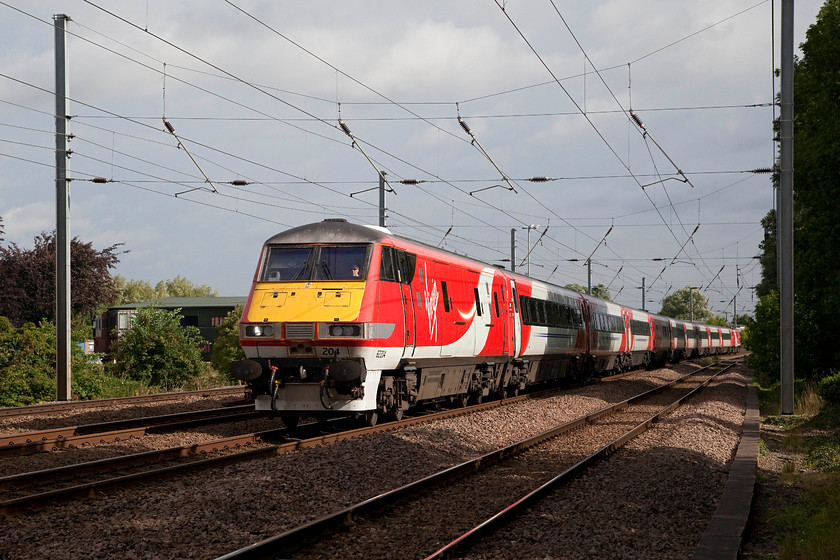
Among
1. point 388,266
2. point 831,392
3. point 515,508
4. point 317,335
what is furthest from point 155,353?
point 515,508

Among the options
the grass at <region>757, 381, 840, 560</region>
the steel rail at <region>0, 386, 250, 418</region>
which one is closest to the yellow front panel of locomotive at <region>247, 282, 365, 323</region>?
the steel rail at <region>0, 386, 250, 418</region>

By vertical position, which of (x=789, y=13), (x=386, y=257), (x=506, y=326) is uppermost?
(x=789, y=13)

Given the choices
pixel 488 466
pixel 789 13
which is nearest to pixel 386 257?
pixel 488 466

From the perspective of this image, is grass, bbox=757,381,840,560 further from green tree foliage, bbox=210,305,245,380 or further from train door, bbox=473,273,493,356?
green tree foliage, bbox=210,305,245,380

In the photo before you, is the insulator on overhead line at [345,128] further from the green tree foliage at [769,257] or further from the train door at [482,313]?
the green tree foliage at [769,257]

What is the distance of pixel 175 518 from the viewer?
8039mm

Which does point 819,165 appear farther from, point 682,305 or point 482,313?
point 682,305

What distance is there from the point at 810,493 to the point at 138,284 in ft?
398

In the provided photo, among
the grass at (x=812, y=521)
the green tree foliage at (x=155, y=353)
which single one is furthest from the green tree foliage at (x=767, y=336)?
the green tree foliage at (x=155, y=353)

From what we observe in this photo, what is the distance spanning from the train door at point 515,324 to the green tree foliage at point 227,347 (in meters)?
15.0

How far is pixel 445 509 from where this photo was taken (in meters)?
9.20

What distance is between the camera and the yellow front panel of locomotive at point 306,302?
1415cm

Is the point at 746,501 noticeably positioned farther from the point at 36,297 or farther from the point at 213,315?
the point at 213,315

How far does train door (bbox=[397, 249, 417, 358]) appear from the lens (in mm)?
15398
